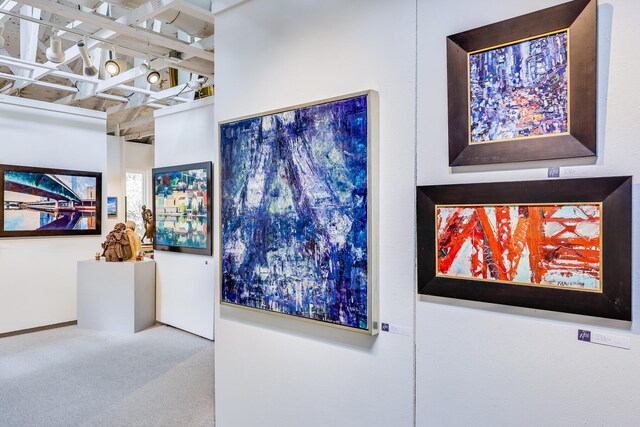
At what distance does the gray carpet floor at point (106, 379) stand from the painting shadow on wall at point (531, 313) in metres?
2.14

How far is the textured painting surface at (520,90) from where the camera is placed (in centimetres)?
145

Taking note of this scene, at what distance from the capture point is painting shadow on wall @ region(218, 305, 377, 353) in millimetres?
2045

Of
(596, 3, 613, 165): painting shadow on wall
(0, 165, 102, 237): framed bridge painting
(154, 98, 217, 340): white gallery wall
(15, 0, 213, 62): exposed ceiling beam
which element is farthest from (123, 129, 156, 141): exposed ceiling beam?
(596, 3, 613, 165): painting shadow on wall

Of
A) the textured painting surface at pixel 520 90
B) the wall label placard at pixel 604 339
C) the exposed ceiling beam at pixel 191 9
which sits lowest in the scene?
the wall label placard at pixel 604 339

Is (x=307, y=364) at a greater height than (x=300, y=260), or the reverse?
(x=300, y=260)

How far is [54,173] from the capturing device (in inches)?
217

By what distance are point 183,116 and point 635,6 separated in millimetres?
4900

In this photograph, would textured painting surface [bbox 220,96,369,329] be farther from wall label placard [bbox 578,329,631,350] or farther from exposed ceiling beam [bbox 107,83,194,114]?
exposed ceiling beam [bbox 107,83,194,114]

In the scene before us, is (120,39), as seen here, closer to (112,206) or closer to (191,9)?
(191,9)

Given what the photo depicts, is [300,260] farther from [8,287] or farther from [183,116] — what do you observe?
[8,287]

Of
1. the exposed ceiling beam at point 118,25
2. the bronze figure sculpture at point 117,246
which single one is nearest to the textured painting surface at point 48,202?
the bronze figure sculpture at point 117,246

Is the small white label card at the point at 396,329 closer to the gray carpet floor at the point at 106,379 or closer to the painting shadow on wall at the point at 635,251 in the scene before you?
the painting shadow on wall at the point at 635,251

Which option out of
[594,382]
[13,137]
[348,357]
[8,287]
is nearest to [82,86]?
[13,137]

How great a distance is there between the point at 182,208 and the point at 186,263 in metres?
0.71
